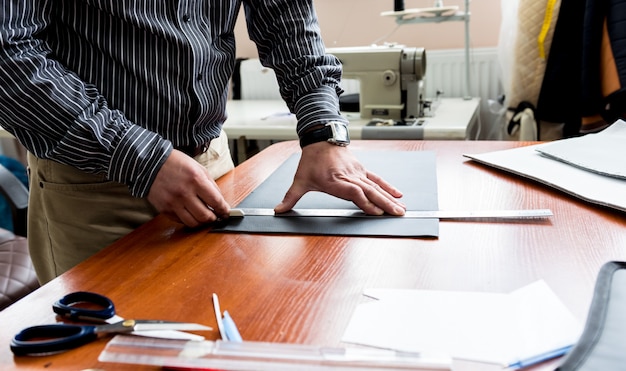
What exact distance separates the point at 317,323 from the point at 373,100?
58.9 inches

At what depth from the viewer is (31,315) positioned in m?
0.59

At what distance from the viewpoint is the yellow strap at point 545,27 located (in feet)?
6.00

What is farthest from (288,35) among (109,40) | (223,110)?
(109,40)

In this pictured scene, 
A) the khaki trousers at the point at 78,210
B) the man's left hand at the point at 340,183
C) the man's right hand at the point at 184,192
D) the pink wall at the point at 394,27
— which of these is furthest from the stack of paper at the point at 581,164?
the pink wall at the point at 394,27

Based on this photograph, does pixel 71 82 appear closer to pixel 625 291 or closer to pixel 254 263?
pixel 254 263

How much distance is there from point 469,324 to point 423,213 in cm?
32

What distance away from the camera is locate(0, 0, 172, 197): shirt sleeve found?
0.78 meters

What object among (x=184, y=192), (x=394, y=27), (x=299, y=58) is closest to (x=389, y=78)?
(x=394, y=27)

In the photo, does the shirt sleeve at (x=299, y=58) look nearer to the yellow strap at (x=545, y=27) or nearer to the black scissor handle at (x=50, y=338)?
the black scissor handle at (x=50, y=338)

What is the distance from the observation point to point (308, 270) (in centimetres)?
67

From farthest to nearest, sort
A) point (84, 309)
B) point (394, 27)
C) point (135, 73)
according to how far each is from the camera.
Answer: point (394, 27) → point (135, 73) → point (84, 309)

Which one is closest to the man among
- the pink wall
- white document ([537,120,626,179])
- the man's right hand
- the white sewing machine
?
the man's right hand

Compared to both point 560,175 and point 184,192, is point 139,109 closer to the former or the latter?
point 184,192

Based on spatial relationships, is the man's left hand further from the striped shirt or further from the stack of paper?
the stack of paper
